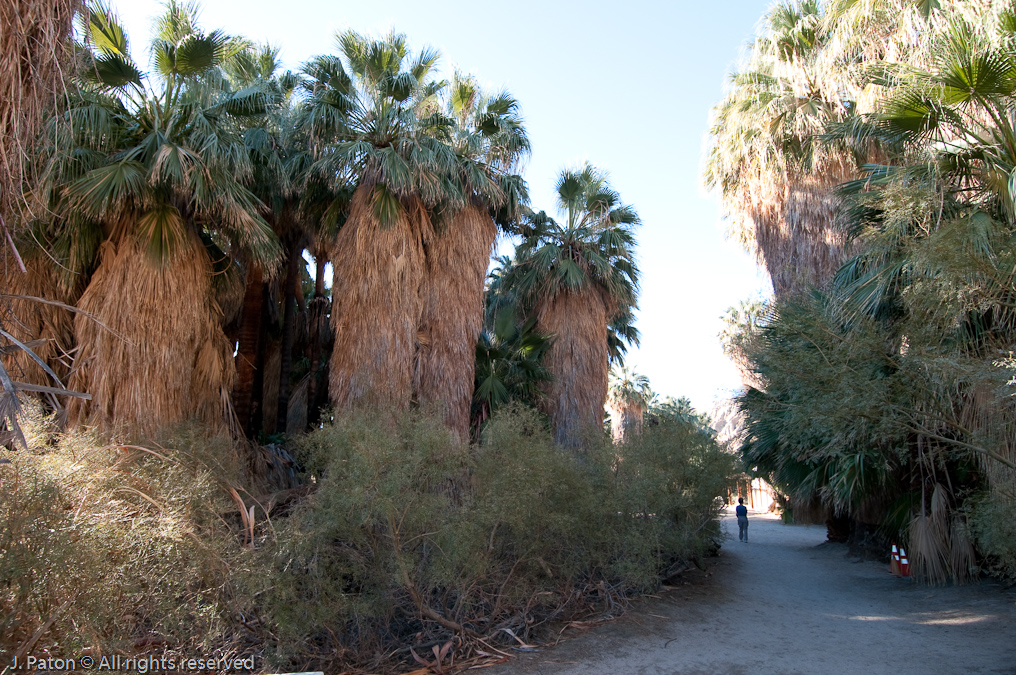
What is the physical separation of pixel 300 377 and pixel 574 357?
717cm

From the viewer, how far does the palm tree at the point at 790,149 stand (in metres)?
14.1

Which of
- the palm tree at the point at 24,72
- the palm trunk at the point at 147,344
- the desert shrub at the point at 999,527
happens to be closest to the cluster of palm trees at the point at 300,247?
the palm trunk at the point at 147,344

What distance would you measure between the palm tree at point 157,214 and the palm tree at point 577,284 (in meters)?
7.92

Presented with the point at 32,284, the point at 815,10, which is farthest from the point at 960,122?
the point at 32,284

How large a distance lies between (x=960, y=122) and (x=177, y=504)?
9.18 meters

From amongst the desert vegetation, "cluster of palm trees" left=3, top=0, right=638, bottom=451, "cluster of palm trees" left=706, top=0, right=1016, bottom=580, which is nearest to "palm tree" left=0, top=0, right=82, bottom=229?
the desert vegetation

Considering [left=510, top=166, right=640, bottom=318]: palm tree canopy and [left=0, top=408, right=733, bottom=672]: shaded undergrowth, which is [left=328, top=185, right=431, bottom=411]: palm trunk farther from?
[left=510, top=166, right=640, bottom=318]: palm tree canopy

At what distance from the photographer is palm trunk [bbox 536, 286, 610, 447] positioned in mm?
16516

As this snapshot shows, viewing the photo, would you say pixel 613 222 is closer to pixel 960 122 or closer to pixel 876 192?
pixel 876 192

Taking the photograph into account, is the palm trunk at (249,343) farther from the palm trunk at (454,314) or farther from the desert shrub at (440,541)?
the desert shrub at (440,541)

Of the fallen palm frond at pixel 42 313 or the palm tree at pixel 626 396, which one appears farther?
the palm tree at pixel 626 396

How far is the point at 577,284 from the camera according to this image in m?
16.5

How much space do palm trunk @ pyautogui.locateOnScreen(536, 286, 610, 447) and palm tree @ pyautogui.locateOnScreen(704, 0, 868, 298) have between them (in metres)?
4.54

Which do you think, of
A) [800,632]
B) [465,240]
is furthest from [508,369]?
[800,632]
